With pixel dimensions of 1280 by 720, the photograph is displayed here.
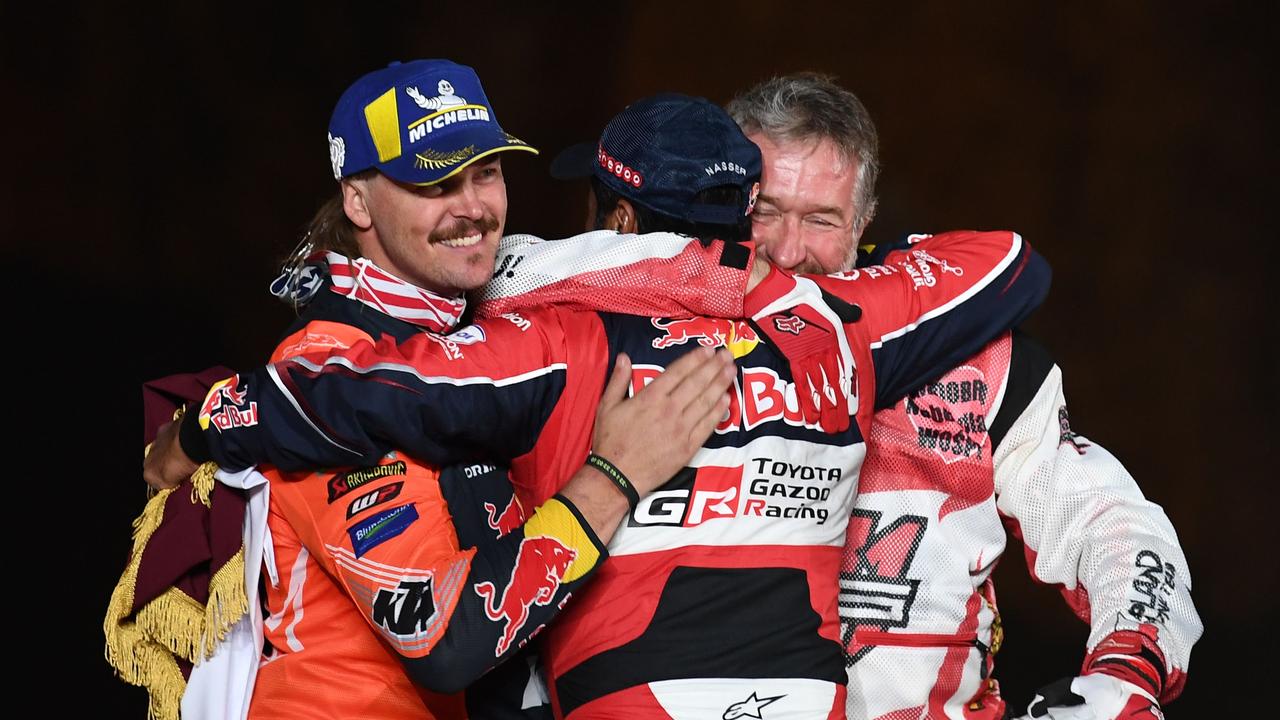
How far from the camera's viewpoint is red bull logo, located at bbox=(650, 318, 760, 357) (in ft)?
5.81

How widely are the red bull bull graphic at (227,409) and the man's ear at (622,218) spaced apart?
54 cm

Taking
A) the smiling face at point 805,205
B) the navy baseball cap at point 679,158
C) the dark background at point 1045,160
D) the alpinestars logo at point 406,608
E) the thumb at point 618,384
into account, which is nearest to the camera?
the alpinestars logo at point 406,608

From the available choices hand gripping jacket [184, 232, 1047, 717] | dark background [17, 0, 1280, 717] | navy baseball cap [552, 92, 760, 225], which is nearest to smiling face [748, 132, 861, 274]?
navy baseball cap [552, 92, 760, 225]

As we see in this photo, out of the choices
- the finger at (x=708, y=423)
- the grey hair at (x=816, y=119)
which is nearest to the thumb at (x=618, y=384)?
the finger at (x=708, y=423)

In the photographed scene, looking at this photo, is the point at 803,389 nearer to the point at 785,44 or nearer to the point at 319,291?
the point at 319,291

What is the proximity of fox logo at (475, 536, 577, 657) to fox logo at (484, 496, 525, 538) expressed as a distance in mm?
176

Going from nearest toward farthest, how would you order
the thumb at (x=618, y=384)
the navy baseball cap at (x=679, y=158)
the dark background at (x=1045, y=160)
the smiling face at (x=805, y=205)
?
1. the thumb at (x=618, y=384)
2. the navy baseball cap at (x=679, y=158)
3. the smiling face at (x=805, y=205)
4. the dark background at (x=1045, y=160)

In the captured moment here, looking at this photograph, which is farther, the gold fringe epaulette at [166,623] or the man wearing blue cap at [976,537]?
the man wearing blue cap at [976,537]

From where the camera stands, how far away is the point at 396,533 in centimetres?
168

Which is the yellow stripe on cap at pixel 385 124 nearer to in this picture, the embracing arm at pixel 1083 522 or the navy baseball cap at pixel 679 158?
the navy baseball cap at pixel 679 158

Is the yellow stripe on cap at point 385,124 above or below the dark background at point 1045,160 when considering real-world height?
above

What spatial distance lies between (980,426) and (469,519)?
763 millimetres

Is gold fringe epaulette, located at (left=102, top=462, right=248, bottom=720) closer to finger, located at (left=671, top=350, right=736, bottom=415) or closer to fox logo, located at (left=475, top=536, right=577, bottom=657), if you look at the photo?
fox logo, located at (left=475, top=536, right=577, bottom=657)

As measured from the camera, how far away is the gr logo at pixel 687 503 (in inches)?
67.2
